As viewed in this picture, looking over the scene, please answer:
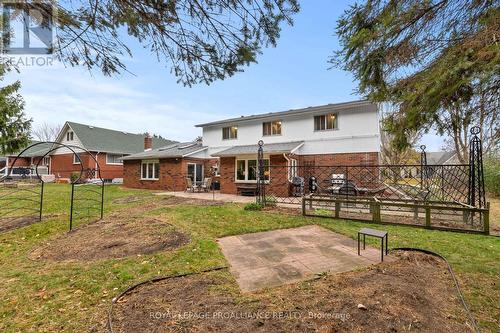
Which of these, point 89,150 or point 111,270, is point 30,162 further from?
point 111,270

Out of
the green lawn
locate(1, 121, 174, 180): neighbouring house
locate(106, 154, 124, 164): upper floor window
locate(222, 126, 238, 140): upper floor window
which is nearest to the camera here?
the green lawn

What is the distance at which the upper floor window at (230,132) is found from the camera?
19656 millimetres

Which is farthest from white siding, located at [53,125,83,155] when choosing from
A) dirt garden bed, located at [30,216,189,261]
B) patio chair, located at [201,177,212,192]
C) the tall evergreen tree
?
the tall evergreen tree

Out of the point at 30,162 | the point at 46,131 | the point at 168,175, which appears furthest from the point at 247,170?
the point at 46,131

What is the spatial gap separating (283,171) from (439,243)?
386 inches

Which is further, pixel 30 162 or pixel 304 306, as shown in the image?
pixel 30 162

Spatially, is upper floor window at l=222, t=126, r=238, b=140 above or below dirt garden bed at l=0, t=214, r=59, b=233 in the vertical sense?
above

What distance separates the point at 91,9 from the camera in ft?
11.7

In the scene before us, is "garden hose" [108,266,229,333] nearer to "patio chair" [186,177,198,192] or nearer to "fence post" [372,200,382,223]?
"fence post" [372,200,382,223]

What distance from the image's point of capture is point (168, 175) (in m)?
19.2

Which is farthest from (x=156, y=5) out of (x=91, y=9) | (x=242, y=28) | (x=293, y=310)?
(x=293, y=310)

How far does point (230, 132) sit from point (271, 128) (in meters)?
3.51

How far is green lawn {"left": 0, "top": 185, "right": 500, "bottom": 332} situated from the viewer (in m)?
2.96

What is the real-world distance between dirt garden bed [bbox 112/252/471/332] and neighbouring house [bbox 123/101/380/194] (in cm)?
1120
